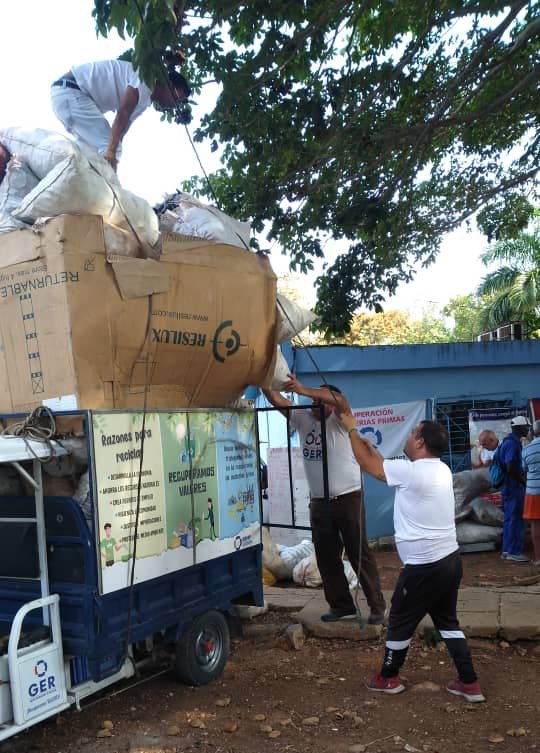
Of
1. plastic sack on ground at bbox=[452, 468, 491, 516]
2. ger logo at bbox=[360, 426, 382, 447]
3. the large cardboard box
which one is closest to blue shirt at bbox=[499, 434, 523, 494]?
plastic sack on ground at bbox=[452, 468, 491, 516]

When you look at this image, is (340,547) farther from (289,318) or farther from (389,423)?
(389,423)

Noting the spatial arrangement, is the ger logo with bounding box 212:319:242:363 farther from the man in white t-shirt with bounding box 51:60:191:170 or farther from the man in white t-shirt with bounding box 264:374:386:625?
the man in white t-shirt with bounding box 51:60:191:170

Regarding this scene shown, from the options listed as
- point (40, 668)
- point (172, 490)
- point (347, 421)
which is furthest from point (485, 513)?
point (40, 668)

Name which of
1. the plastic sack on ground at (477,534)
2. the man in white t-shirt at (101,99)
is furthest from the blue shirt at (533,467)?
the man in white t-shirt at (101,99)

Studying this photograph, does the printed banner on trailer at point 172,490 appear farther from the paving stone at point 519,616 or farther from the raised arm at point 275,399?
the paving stone at point 519,616

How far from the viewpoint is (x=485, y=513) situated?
8914 millimetres

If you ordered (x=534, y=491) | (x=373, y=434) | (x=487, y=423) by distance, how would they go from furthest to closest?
(x=487, y=423) → (x=373, y=434) → (x=534, y=491)

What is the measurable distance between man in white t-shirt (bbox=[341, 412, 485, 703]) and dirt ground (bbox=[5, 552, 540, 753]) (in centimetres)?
30

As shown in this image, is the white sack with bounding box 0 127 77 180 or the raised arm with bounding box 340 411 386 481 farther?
the raised arm with bounding box 340 411 386 481

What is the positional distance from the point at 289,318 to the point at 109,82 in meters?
2.01

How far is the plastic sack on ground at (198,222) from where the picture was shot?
13.9 ft

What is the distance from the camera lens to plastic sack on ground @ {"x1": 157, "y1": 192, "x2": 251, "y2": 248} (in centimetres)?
423

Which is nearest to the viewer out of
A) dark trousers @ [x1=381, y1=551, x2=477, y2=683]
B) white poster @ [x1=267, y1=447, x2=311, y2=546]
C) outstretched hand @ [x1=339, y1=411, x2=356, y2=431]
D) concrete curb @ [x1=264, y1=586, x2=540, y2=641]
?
dark trousers @ [x1=381, y1=551, x2=477, y2=683]

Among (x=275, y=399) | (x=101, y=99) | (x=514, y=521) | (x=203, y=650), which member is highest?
(x=101, y=99)
